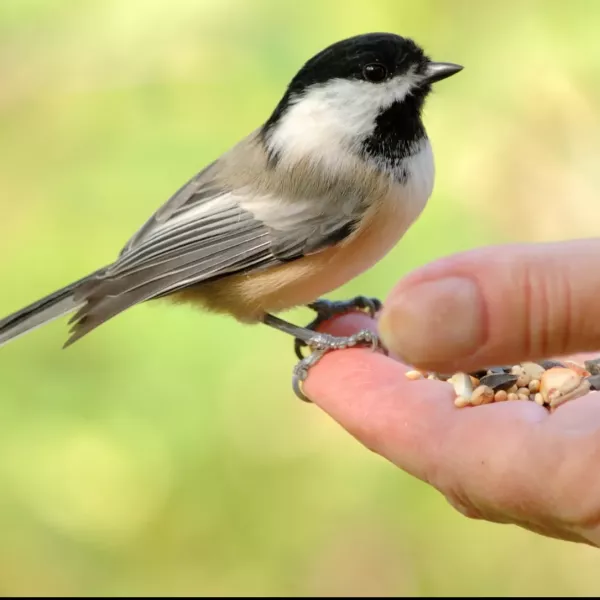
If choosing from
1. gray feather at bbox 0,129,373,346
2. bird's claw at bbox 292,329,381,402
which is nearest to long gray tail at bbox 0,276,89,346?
gray feather at bbox 0,129,373,346

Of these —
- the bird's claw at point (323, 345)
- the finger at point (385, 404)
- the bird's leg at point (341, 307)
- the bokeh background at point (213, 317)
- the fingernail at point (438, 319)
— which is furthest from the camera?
the bokeh background at point (213, 317)

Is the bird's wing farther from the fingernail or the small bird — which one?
the fingernail

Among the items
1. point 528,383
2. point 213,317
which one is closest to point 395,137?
point 528,383

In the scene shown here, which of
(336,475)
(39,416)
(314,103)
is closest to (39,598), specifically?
(39,416)

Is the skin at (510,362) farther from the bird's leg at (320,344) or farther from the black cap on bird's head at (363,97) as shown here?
the black cap on bird's head at (363,97)

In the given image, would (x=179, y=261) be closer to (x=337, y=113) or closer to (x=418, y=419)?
(x=337, y=113)

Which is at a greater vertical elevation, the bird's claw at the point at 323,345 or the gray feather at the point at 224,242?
the gray feather at the point at 224,242

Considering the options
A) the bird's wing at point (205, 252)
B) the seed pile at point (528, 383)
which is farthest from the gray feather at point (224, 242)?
the seed pile at point (528, 383)
